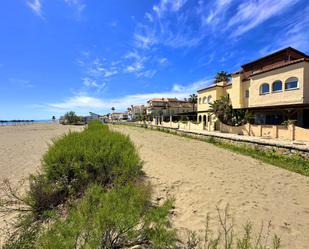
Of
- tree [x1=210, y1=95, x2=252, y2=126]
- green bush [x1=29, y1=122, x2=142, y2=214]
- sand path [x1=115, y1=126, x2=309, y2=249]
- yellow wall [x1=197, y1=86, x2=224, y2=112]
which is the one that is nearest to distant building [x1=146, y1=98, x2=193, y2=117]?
yellow wall [x1=197, y1=86, x2=224, y2=112]

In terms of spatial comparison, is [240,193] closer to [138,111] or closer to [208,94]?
[208,94]

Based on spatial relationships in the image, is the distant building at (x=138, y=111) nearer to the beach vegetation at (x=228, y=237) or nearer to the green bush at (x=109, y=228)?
the beach vegetation at (x=228, y=237)

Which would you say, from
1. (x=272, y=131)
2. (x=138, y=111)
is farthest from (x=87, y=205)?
(x=138, y=111)

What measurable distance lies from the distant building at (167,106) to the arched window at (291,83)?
5288cm

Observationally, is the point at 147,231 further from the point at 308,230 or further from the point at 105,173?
the point at 308,230

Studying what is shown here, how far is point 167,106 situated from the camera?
76.4 metres

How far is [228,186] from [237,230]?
9.15 ft

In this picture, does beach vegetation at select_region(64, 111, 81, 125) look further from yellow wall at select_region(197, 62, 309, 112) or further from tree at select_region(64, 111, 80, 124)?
yellow wall at select_region(197, 62, 309, 112)

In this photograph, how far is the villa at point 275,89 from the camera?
58.2 feet

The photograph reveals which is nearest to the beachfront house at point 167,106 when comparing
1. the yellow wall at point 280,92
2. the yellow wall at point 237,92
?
the yellow wall at point 237,92

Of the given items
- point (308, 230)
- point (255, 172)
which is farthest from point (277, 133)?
point (308, 230)

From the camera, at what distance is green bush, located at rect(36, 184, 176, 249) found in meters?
2.46

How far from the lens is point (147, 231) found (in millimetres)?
3051

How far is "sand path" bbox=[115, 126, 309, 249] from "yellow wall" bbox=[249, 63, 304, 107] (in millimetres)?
12247
